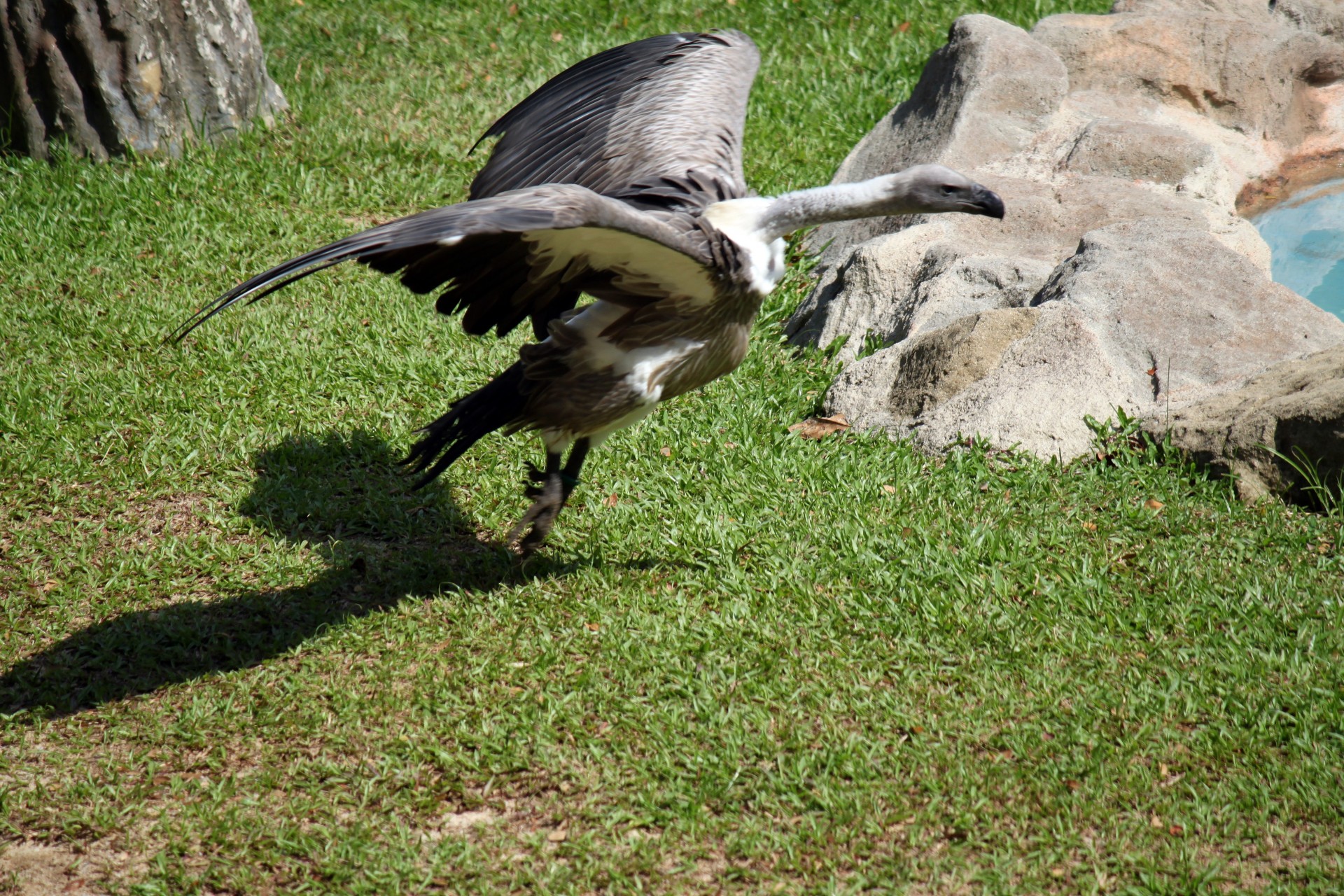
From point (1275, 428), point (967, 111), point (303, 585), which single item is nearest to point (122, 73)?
point (303, 585)

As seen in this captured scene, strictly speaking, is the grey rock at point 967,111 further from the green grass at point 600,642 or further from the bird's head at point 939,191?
the bird's head at point 939,191

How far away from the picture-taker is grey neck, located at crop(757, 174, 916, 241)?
365 cm

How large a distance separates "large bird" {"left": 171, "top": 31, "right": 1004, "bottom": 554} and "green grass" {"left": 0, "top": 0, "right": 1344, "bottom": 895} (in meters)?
0.55

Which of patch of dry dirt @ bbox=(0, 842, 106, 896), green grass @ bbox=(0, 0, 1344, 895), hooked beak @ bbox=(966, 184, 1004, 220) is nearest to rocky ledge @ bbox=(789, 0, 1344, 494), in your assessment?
green grass @ bbox=(0, 0, 1344, 895)

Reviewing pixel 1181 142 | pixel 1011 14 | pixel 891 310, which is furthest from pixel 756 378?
pixel 1011 14

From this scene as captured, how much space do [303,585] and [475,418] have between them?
0.88 metres

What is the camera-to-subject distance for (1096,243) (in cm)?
485

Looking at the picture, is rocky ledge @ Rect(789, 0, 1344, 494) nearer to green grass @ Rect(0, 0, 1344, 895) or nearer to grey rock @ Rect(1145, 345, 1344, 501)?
grey rock @ Rect(1145, 345, 1344, 501)

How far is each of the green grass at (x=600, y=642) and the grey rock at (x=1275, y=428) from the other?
129 mm

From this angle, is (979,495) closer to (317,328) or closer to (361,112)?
(317,328)

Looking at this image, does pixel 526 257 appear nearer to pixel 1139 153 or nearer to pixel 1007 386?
pixel 1007 386

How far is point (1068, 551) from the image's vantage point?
3918mm

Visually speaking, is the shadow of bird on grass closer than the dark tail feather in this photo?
Yes

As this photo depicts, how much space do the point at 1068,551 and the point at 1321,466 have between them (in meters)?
0.96
